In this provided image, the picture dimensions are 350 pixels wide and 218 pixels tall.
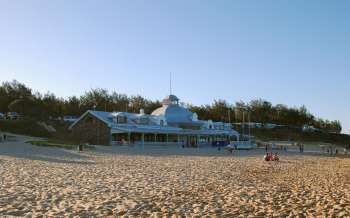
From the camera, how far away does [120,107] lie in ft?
298

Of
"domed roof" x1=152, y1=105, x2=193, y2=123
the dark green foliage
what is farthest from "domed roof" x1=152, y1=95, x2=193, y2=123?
the dark green foliage

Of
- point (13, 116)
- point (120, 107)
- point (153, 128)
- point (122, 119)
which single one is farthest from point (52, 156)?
point (120, 107)

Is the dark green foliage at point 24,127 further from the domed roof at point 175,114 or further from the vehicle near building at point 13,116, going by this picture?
the domed roof at point 175,114

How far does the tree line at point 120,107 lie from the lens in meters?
71.5

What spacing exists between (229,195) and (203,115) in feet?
285

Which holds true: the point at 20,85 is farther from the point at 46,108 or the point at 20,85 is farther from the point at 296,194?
the point at 296,194

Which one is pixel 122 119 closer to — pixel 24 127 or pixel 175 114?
pixel 175 114

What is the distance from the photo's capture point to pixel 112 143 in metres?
50.2

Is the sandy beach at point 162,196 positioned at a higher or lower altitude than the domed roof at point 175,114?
lower

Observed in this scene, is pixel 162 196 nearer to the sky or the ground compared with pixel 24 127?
nearer to the ground

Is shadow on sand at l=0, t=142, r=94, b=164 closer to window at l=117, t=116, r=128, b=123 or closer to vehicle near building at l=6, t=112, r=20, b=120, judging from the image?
window at l=117, t=116, r=128, b=123

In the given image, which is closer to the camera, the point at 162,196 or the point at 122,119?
the point at 162,196

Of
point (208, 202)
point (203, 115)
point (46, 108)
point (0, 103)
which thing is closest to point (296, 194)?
point (208, 202)

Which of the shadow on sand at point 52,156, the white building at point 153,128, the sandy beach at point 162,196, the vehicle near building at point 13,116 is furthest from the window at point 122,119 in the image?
the sandy beach at point 162,196
